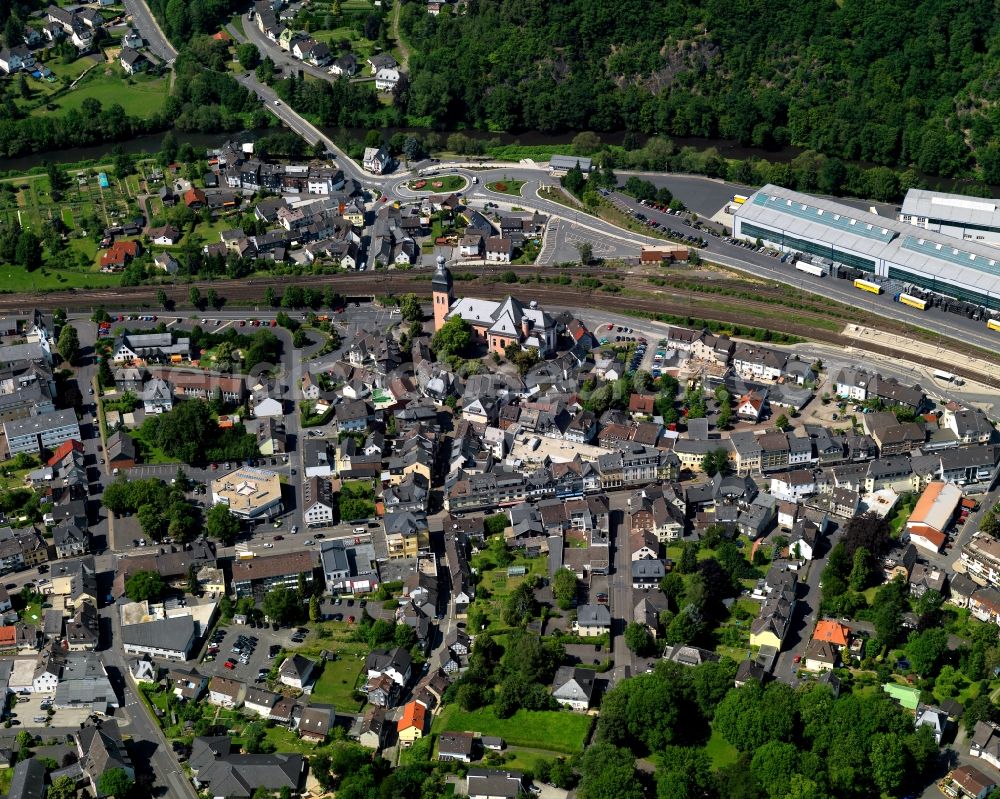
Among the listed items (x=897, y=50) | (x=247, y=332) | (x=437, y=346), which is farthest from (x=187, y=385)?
(x=897, y=50)

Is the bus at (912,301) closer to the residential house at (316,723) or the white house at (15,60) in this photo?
the residential house at (316,723)

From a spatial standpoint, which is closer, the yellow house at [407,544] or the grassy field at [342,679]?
the grassy field at [342,679]

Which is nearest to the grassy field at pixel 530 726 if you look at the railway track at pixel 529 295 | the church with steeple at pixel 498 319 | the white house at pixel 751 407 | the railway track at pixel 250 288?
the white house at pixel 751 407

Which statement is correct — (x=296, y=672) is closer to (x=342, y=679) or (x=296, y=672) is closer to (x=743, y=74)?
(x=342, y=679)

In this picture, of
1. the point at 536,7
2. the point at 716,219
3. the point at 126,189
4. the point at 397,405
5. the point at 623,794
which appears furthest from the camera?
the point at 536,7

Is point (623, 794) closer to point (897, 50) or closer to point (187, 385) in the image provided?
point (187, 385)

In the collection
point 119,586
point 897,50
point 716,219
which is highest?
point 897,50
